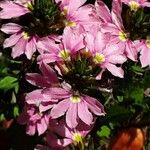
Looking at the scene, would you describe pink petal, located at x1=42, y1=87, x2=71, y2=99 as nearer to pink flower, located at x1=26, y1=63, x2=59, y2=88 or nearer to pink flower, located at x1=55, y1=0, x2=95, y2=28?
pink flower, located at x1=26, y1=63, x2=59, y2=88

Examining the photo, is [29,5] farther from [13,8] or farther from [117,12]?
[117,12]

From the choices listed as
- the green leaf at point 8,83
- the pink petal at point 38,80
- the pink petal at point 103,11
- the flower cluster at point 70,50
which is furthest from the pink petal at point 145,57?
the green leaf at point 8,83

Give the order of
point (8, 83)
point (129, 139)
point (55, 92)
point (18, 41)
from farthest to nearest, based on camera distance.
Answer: point (129, 139), point (8, 83), point (18, 41), point (55, 92)

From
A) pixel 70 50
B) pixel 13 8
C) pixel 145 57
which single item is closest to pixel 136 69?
pixel 145 57

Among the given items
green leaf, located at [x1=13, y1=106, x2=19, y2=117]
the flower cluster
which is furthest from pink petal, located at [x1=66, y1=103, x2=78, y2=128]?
green leaf, located at [x1=13, y1=106, x2=19, y2=117]

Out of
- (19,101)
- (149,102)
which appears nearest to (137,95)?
(149,102)

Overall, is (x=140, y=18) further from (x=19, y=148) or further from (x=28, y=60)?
(x=19, y=148)

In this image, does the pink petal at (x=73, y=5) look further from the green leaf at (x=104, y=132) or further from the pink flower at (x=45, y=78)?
the green leaf at (x=104, y=132)
